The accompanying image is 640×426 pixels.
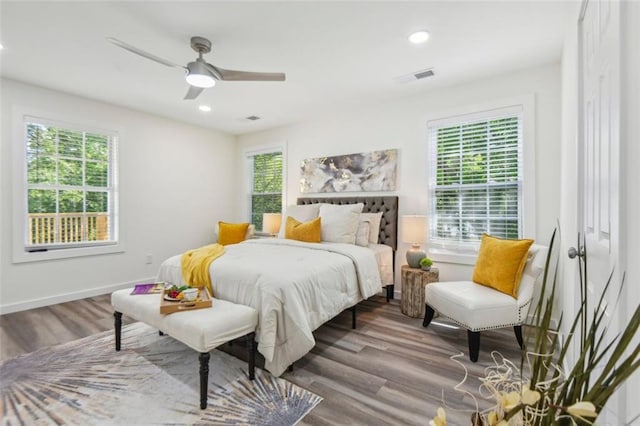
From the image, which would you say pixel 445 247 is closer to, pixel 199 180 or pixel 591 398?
pixel 591 398

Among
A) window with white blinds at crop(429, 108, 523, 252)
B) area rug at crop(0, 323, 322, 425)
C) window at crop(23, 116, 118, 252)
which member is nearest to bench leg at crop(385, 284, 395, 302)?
window with white blinds at crop(429, 108, 523, 252)

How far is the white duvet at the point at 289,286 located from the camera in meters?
2.08

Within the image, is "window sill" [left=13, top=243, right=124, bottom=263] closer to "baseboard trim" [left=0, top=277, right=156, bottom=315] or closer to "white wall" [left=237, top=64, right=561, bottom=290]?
"baseboard trim" [left=0, top=277, right=156, bottom=315]

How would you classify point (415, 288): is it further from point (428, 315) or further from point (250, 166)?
point (250, 166)

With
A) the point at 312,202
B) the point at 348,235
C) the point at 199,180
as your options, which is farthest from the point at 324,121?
the point at 199,180

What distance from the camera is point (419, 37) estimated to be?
254cm

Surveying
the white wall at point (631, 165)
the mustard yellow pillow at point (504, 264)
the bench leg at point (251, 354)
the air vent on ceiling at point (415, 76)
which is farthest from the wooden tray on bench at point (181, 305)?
the air vent on ceiling at point (415, 76)

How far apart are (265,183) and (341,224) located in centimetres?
235

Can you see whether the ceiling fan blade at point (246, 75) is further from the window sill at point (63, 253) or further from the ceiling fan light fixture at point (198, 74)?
the window sill at point (63, 253)

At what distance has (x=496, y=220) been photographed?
3.30 m

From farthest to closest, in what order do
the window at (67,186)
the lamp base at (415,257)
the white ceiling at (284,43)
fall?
the window at (67,186), the lamp base at (415,257), the white ceiling at (284,43)

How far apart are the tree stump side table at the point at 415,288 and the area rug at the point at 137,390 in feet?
5.45

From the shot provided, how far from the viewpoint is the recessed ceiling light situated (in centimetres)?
248

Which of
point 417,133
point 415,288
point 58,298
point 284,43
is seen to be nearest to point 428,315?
point 415,288
